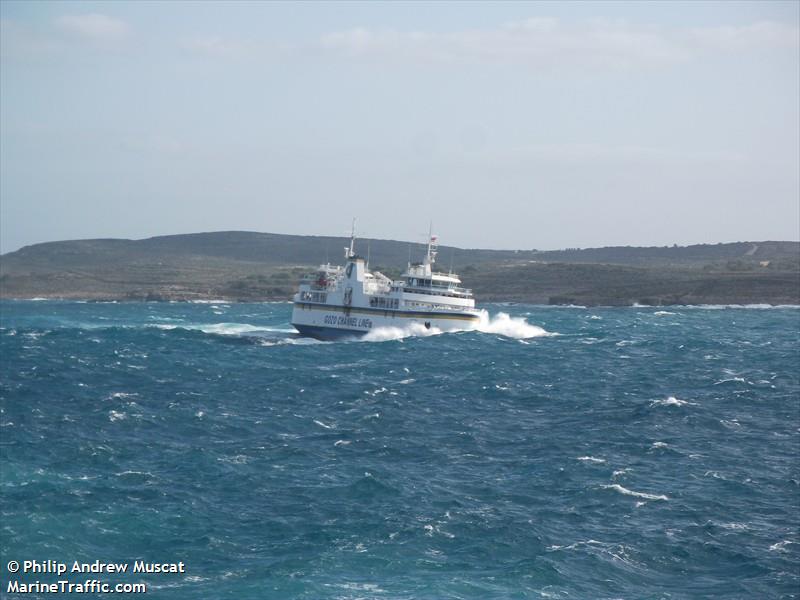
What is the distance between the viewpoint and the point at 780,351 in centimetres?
7725

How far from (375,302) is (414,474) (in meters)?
54.5

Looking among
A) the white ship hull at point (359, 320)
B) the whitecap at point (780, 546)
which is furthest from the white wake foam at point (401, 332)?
the whitecap at point (780, 546)

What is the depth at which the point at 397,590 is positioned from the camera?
2731 centimetres

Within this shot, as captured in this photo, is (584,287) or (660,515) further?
(584,287)

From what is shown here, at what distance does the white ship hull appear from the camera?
300 ft

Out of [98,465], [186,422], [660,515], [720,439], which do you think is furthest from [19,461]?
[720,439]

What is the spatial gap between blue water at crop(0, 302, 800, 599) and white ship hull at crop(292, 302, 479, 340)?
→ 17.0m

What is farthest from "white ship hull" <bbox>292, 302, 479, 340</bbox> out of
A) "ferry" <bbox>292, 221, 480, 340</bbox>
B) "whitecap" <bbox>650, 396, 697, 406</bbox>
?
"whitecap" <bbox>650, 396, 697, 406</bbox>

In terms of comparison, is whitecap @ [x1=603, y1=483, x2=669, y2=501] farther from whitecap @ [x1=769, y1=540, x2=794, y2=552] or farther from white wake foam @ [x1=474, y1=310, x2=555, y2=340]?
white wake foam @ [x1=474, y1=310, x2=555, y2=340]

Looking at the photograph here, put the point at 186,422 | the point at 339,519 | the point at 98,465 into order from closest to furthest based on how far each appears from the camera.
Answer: the point at 339,519 < the point at 98,465 < the point at 186,422

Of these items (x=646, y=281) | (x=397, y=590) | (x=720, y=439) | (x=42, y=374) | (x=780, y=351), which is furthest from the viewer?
(x=646, y=281)

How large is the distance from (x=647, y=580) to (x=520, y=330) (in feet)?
221

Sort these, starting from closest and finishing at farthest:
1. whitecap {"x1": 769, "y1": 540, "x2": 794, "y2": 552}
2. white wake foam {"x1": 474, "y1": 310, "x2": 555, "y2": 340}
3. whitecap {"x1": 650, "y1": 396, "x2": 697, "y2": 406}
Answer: whitecap {"x1": 769, "y1": 540, "x2": 794, "y2": 552} < whitecap {"x1": 650, "y1": 396, "x2": 697, "y2": 406} < white wake foam {"x1": 474, "y1": 310, "x2": 555, "y2": 340}

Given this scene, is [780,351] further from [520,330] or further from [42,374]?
[42,374]
